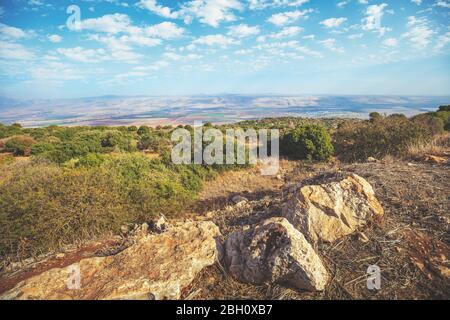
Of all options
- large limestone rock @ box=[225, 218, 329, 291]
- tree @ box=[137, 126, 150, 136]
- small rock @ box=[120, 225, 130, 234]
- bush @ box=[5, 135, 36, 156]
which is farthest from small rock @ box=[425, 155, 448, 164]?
tree @ box=[137, 126, 150, 136]

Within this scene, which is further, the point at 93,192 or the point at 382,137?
the point at 382,137

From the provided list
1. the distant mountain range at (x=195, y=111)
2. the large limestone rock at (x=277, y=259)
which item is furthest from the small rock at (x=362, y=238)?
the distant mountain range at (x=195, y=111)

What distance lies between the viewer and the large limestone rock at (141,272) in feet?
7.64

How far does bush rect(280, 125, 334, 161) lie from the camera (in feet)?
41.7

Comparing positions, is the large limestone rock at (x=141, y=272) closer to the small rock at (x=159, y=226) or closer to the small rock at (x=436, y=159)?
the small rock at (x=159, y=226)

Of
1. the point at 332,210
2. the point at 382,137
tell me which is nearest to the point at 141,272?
the point at 332,210

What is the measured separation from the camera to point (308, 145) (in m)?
12.7

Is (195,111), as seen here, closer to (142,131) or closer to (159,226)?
(142,131)

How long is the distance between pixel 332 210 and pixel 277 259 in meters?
1.21

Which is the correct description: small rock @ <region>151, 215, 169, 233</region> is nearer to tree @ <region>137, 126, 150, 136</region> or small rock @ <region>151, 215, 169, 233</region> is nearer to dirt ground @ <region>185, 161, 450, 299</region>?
dirt ground @ <region>185, 161, 450, 299</region>

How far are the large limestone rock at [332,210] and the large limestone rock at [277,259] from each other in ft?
1.99

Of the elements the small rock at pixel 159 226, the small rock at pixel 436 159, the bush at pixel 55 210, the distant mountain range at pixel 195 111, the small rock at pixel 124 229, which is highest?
the distant mountain range at pixel 195 111

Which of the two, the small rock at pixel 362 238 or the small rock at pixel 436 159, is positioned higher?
the small rock at pixel 436 159
